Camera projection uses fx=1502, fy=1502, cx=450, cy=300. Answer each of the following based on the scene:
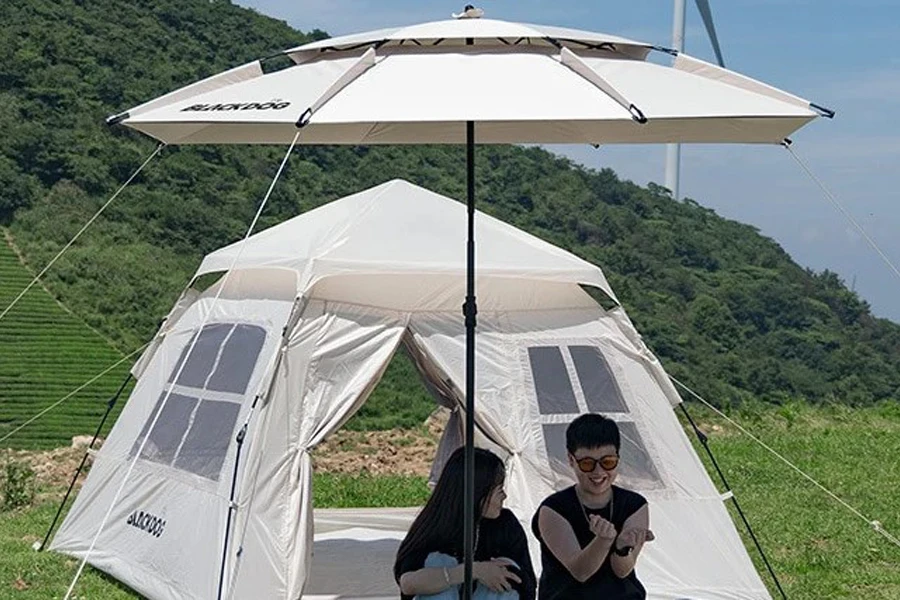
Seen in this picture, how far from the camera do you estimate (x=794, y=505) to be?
32.7 ft

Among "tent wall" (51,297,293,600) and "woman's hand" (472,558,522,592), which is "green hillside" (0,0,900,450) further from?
"woman's hand" (472,558,522,592)

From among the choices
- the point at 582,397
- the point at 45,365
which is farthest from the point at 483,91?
the point at 45,365

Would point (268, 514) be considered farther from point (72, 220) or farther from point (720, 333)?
point (72, 220)

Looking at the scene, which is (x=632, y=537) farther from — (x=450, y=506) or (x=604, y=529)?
(x=450, y=506)

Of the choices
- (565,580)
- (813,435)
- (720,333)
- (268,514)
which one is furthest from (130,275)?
(565,580)

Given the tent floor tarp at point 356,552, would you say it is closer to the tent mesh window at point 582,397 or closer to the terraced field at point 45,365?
the tent mesh window at point 582,397

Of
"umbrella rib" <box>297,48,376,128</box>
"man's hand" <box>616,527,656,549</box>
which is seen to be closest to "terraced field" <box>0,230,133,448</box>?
"umbrella rib" <box>297,48,376,128</box>

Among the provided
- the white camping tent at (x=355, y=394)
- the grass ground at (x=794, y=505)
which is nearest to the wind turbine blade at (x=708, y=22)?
the grass ground at (x=794, y=505)

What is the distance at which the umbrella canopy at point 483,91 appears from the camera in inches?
160

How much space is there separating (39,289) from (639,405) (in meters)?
22.7

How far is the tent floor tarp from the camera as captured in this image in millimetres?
7215

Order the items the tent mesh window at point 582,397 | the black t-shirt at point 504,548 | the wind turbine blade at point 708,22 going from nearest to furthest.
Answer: the black t-shirt at point 504,548 → the tent mesh window at point 582,397 → the wind turbine blade at point 708,22

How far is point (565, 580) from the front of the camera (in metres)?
4.28

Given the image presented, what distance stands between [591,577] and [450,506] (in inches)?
20.6
